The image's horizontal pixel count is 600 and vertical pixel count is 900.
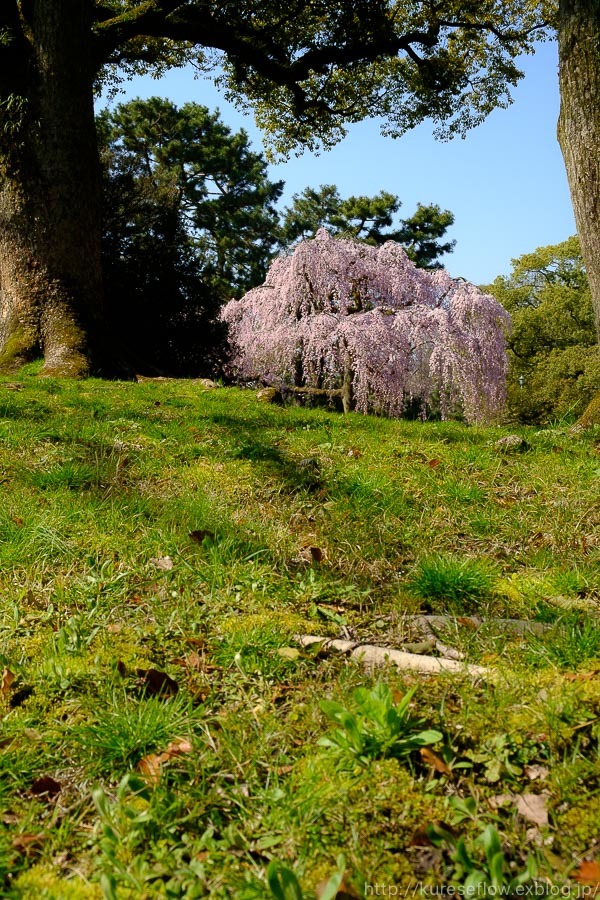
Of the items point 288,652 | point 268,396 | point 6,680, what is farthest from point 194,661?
point 268,396

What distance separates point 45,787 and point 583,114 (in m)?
6.27

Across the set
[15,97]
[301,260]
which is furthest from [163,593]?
[301,260]

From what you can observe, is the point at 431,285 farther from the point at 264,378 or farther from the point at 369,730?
the point at 369,730

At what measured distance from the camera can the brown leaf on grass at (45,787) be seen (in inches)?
74.0

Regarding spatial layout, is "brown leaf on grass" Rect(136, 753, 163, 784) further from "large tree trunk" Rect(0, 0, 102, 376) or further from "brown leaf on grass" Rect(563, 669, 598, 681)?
"large tree trunk" Rect(0, 0, 102, 376)

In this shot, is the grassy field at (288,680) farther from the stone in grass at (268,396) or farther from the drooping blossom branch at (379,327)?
the drooping blossom branch at (379,327)

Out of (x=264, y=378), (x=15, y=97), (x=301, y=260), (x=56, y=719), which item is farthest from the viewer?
(x=264, y=378)

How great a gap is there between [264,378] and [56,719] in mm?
17233

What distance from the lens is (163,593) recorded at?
9.90ft

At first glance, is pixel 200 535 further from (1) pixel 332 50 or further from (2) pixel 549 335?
(2) pixel 549 335

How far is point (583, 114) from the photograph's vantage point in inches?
220

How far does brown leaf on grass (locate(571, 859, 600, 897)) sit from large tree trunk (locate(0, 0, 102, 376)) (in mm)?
8322

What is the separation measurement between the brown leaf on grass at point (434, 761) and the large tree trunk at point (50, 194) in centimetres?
784

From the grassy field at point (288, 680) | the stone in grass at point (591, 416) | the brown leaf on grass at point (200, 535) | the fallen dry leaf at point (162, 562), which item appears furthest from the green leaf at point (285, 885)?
the stone in grass at point (591, 416)
